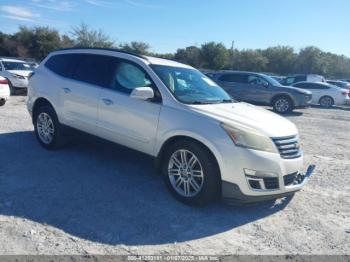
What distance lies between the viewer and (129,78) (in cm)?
540

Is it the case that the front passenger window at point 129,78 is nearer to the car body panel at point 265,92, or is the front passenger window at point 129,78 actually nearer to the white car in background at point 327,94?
the car body panel at point 265,92

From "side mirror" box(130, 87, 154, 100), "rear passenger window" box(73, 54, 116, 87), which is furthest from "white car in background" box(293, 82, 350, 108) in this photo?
"side mirror" box(130, 87, 154, 100)

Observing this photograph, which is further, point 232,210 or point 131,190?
point 131,190

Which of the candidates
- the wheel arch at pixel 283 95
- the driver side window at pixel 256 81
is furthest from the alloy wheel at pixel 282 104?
the driver side window at pixel 256 81

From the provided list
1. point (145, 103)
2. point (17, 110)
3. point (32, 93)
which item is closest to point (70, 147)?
point (32, 93)

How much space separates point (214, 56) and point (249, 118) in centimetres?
6036

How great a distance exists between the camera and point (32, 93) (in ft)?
22.4

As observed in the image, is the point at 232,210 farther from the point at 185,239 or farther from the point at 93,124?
the point at 93,124

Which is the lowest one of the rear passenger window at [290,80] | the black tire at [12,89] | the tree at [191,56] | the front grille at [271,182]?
the black tire at [12,89]

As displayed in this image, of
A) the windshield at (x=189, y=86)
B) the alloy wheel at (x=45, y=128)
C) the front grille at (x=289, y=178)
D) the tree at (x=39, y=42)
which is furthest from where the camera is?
the tree at (x=39, y=42)

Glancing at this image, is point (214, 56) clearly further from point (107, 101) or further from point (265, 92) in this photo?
point (107, 101)

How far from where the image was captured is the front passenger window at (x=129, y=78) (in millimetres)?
5223

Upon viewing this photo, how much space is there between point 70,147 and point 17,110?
18.1 feet

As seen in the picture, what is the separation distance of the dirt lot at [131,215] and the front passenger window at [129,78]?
2.99 ft
